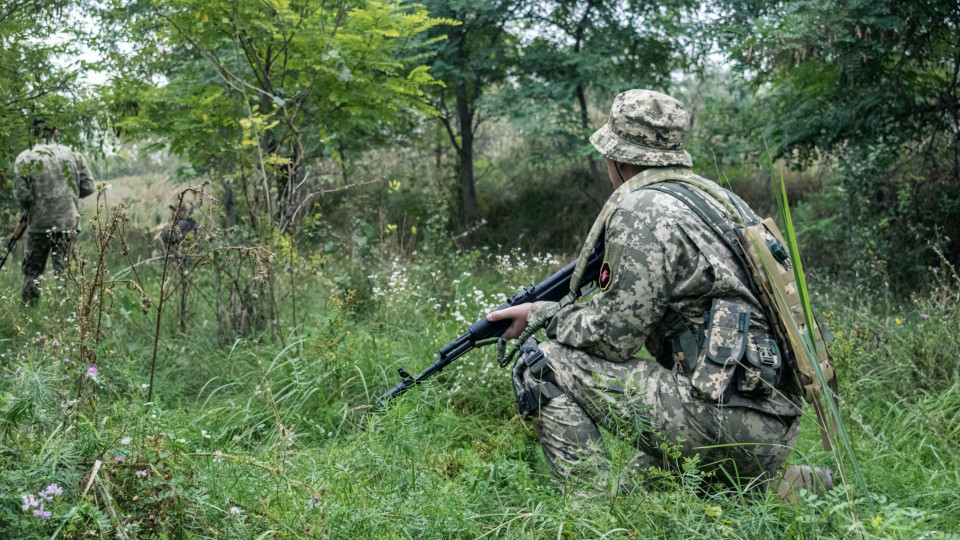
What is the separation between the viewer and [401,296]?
5410 mm

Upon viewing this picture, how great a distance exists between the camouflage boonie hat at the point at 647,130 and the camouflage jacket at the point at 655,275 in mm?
206

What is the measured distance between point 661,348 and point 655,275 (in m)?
0.46

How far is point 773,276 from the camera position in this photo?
2.54 m

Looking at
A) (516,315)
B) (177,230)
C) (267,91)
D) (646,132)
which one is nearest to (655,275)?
(646,132)

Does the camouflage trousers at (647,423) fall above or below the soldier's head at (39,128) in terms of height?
below

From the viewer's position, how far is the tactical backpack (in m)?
2.57

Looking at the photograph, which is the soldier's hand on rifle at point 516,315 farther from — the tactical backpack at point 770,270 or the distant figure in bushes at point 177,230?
the distant figure in bushes at point 177,230

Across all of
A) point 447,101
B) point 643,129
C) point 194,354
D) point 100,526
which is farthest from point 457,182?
point 100,526

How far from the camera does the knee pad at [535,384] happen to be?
295cm

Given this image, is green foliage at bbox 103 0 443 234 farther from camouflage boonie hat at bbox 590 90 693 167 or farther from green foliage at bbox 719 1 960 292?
green foliage at bbox 719 1 960 292

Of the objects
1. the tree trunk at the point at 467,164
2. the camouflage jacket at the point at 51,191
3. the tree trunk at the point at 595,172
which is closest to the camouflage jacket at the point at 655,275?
the camouflage jacket at the point at 51,191

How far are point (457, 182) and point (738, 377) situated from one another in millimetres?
10140

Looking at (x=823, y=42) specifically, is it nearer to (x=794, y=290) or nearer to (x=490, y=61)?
(x=794, y=290)

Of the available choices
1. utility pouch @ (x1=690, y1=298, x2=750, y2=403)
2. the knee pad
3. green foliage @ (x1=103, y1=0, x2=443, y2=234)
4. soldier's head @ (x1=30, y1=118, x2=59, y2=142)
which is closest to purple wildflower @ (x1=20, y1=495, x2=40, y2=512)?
the knee pad
